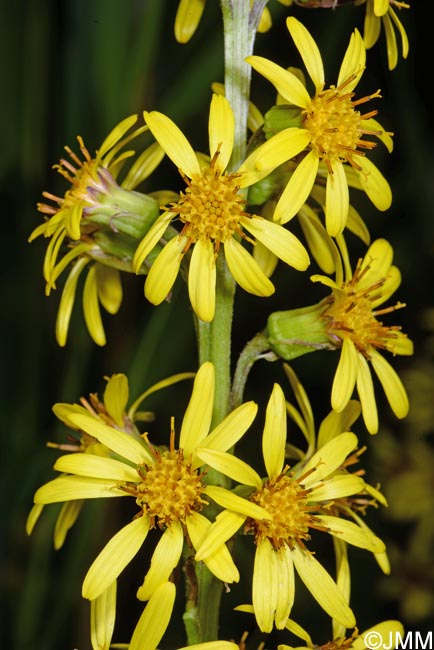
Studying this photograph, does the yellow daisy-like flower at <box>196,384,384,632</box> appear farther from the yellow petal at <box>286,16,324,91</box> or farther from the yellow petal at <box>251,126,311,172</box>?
the yellow petal at <box>286,16,324,91</box>

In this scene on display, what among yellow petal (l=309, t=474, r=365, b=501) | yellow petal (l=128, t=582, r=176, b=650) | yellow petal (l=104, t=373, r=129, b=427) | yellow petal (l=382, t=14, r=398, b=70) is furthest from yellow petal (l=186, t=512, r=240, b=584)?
yellow petal (l=382, t=14, r=398, b=70)

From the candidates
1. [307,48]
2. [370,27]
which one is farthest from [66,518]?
[370,27]

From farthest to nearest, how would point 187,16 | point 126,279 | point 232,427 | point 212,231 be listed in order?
1. point 126,279
2. point 187,16
3. point 212,231
4. point 232,427

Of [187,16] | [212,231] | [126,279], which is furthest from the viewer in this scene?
[126,279]

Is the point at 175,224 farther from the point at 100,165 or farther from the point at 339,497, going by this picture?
the point at 339,497

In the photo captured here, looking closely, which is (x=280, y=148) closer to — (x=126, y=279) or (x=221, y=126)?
(x=221, y=126)

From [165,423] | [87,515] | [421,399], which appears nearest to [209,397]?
[87,515]

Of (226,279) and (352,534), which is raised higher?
(226,279)

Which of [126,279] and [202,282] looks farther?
[126,279]
